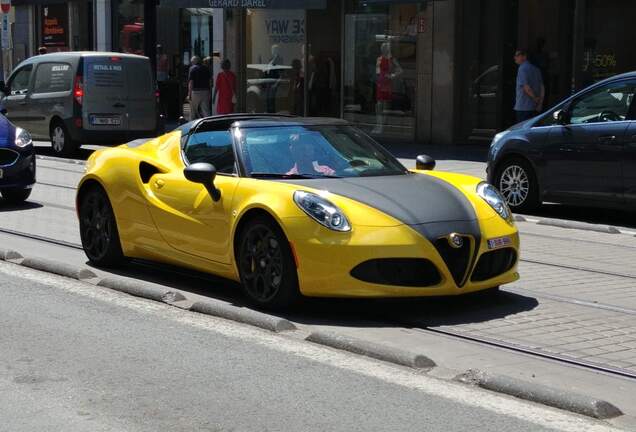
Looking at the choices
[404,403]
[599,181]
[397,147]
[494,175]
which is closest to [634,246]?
[599,181]

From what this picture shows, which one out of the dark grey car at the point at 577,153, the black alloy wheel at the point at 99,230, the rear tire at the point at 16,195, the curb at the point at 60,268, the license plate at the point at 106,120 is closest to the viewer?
the curb at the point at 60,268

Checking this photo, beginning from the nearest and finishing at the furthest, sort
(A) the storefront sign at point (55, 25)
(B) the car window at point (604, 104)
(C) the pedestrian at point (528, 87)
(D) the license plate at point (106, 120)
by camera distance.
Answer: (B) the car window at point (604, 104)
(C) the pedestrian at point (528, 87)
(D) the license plate at point (106, 120)
(A) the storefront sign at point (55, 25)

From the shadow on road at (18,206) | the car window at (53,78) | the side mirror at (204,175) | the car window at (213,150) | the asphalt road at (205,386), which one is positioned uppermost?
the car window at (53,78)

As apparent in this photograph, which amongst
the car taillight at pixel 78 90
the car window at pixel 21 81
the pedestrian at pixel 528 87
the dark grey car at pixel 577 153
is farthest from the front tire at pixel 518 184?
the car window at pixel 21 81

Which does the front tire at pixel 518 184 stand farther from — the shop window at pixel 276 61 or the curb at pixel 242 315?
the shop window at pixel 276 61

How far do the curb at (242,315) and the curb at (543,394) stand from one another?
1.52 metres

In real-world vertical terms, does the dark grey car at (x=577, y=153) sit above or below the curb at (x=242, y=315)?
above

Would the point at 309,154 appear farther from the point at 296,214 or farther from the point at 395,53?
the point at 395,53

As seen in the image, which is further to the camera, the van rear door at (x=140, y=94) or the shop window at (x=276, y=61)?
the shop window at (x=276, y=61)

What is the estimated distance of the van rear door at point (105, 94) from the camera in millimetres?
21078

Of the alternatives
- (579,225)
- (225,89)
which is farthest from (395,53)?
(579,225)

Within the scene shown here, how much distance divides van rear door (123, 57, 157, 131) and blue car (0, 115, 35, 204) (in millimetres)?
7327

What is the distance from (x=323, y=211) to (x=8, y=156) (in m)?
7.27

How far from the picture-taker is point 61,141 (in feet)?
70.4
